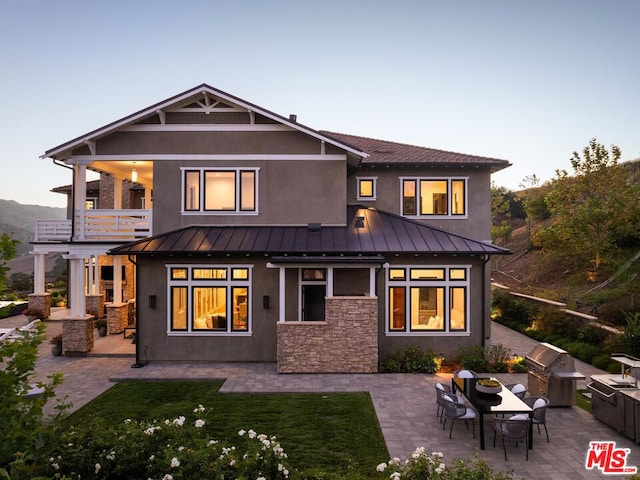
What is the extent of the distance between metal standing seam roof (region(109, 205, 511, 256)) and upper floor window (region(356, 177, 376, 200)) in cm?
184

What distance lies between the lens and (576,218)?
1964 cm

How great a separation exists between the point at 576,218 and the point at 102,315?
2530cm

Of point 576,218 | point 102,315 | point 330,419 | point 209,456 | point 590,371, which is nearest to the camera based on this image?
point 209,456

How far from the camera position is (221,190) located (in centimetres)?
1412

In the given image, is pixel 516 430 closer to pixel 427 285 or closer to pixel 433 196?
pixel 427 285

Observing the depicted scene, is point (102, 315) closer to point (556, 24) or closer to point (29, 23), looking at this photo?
point (29, 23)

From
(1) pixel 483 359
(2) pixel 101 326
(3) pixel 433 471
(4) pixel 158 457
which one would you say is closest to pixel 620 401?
(1) pixel 483 359

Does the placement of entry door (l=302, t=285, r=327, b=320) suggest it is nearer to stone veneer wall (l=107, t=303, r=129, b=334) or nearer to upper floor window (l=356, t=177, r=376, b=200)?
upper floor window (l=356, t=177, r=376, b=200)

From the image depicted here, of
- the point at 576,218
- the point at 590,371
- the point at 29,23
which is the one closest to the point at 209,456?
the point at 590,371

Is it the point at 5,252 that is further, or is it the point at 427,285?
the point at 427,285

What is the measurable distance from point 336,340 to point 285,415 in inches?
136

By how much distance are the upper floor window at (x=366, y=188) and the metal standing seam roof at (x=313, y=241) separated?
1836 mm

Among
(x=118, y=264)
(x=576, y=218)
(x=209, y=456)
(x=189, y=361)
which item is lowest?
(x=189, y=361)

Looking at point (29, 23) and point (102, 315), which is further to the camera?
point (29, 23)
